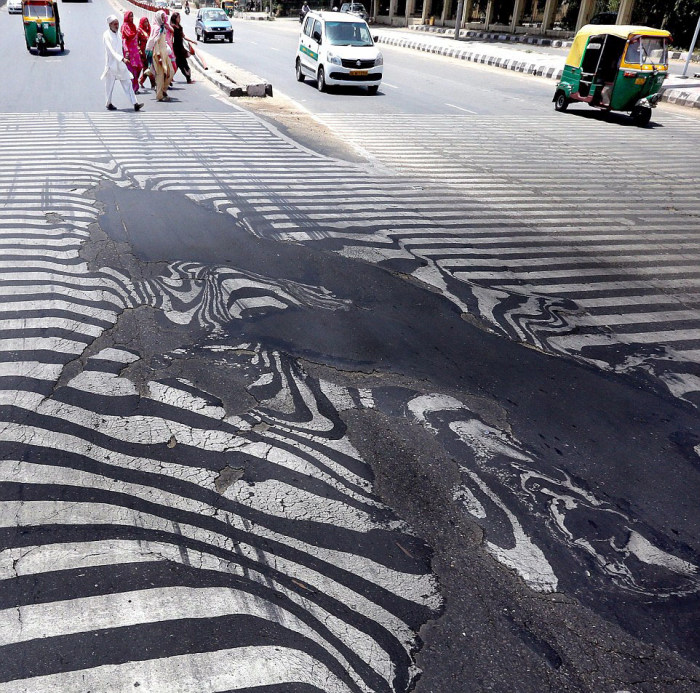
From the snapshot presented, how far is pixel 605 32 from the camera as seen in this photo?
16.4m

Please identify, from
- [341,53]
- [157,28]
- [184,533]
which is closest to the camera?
[184,533]

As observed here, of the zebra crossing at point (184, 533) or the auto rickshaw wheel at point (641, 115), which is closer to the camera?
the zebra crossing at point (184, 533)

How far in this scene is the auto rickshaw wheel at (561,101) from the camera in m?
17.9

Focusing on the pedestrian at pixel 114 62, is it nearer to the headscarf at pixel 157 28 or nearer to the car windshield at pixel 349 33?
the headscarf at pixel 157 28

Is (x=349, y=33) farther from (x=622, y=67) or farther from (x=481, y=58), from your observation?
(x=481, y=58)

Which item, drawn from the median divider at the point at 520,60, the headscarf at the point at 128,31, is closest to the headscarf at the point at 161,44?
the headscarf at the point at 128,31

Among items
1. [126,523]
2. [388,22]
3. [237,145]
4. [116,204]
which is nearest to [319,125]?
[237,145]

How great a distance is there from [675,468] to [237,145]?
10.3 meters

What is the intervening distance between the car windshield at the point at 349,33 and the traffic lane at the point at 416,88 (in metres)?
1.28

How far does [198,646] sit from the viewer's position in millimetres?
2881

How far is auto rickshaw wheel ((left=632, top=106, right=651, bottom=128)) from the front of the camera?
16516mm

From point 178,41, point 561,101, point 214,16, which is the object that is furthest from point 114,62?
point 214,16

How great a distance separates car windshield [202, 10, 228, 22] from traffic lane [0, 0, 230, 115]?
21.5ft

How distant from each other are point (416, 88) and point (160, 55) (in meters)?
8.04
